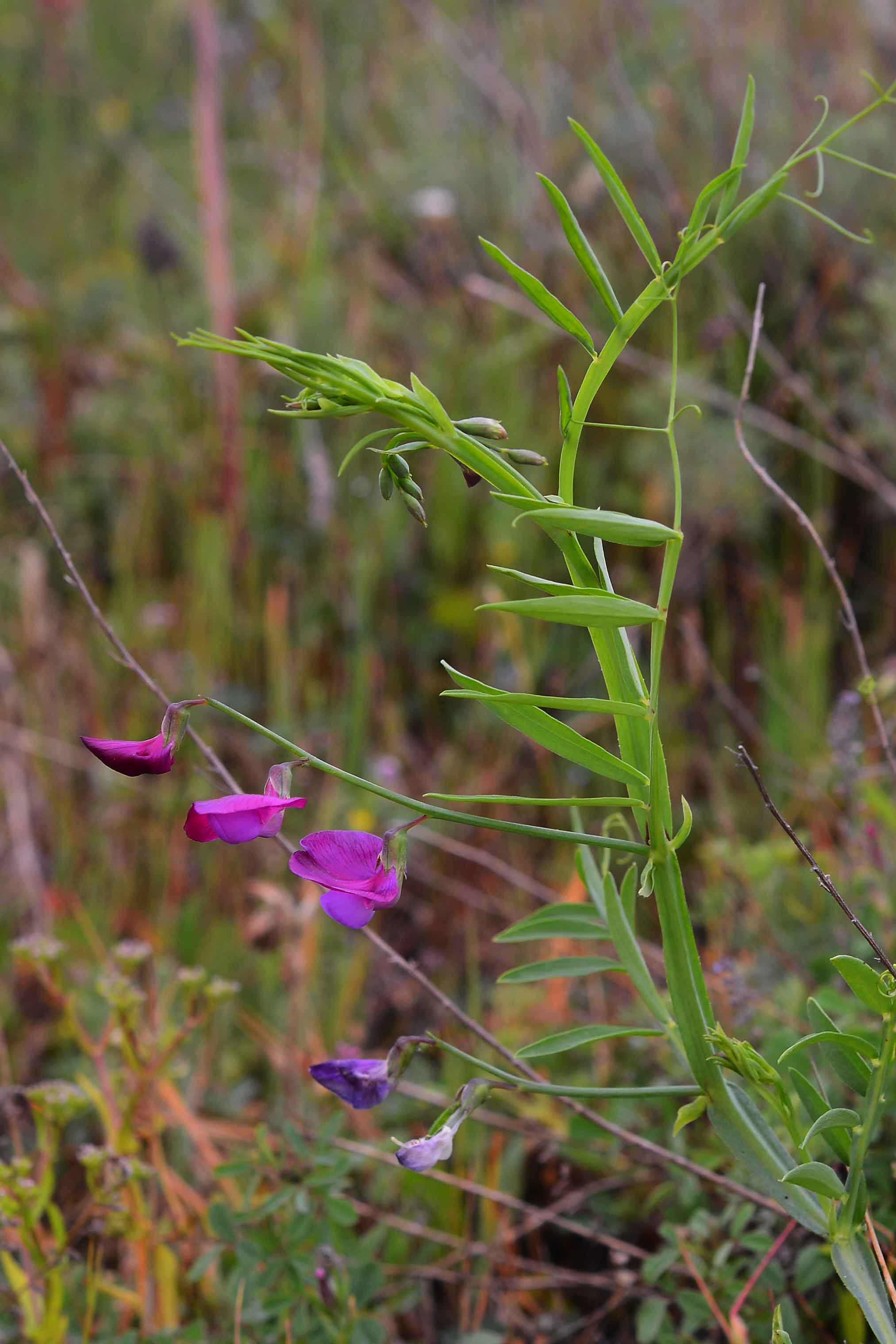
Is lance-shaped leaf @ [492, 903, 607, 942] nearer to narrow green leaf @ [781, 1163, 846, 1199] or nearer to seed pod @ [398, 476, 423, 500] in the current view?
narrow green leaf @ [781, 1163, 846, 1199]

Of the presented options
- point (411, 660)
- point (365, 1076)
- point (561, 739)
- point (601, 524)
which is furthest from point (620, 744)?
point (411, 660)

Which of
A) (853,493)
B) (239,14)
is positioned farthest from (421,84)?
(853,493)

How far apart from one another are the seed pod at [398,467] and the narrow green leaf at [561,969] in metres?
0.37

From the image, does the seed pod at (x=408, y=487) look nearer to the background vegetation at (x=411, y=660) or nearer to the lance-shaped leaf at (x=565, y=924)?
the lance-shaped leaf at (x=565, y=924)

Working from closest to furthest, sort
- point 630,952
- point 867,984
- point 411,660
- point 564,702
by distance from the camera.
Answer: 1. point 564,702
2. point 867,984
3. point 630,952
4. point 411,660

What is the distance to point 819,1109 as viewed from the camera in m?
0.78

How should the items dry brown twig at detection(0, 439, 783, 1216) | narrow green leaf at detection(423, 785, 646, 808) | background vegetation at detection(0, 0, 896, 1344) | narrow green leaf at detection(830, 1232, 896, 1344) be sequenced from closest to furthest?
1. narrow green leaf at detection(423, 785, 646, 808)
2. narrow green leaf at detection(830, 1232, 896, 1344)
3. dry brown twig at detection(0, 439, 783, 1216)
4. background vegetation at detection(0, 0, 896, 1344)

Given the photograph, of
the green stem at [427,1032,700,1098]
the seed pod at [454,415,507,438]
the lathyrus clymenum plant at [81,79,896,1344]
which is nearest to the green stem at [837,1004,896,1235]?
the lathyrus clymenum plant at [81,79,896,1344]

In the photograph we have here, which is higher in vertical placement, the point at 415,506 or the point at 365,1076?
the point at 415,506

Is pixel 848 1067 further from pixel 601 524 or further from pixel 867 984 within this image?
pixel 601 524

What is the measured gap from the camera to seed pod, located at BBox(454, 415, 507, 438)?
2.30 feet

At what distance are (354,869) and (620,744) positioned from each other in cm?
19

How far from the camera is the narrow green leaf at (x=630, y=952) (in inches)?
33.0

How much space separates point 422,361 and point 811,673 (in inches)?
56.5
